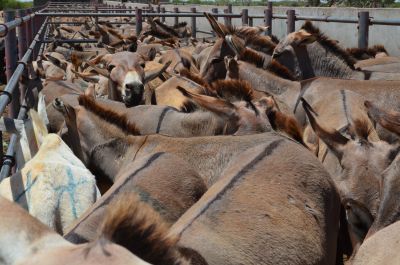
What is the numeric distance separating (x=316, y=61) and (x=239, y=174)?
5.10m

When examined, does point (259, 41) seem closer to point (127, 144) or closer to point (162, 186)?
point (127, 144)

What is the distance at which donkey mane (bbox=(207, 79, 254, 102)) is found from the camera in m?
6.02

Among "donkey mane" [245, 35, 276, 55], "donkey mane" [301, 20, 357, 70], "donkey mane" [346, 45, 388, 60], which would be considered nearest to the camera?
"donkey mane" [301, 20, 357, 70]

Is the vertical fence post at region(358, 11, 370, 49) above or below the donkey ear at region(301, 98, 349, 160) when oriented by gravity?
above

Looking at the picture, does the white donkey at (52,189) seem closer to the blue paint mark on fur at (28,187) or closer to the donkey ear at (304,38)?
the blue paint mark on fur at (28,187)

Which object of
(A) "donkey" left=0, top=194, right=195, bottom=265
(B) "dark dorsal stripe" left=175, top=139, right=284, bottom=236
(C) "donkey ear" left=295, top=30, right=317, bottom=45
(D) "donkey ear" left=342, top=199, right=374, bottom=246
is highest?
(A) "donkey" left=0, top=194, right=195, bottom=265

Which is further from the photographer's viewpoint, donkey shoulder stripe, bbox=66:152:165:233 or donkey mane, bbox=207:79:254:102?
donkey mane, bbox=207:79:254:102

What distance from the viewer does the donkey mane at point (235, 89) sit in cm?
602

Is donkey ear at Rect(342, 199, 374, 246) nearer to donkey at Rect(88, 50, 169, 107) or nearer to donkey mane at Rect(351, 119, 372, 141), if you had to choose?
donkey mane at Rect(351, 119, 372, 141)

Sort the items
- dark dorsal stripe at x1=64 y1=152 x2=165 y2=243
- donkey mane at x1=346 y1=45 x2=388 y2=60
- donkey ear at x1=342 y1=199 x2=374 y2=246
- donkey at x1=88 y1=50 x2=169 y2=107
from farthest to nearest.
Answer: donkey mane at x1=346 y1=45 x2=388 y2=60
donkey at x1=88 y1=50 x2=169 y2=107
donkey ear at x1=342 y1=199 x2=374 y2=246
dark dorsal stripe at x1=64 y1=152 x2=165 y2=243

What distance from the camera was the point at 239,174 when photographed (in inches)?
160

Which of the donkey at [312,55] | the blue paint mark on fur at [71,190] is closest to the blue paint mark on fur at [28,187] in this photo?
the blue paint mark on fur at [71,190]

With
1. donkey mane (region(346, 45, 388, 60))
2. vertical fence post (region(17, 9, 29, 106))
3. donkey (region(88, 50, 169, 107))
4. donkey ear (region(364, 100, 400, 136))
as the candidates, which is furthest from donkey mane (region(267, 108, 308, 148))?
donkey mane (region(346, 45, 388, 60))

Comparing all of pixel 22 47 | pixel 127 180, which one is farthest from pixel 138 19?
pixel 127 180
